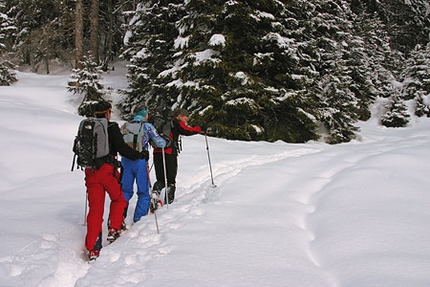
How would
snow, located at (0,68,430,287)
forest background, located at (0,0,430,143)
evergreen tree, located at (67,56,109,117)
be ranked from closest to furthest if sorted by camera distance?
snow, located at (0,68,430,287), forest background, located at (0,0,430,143), evergreen tree, located at (67,56,109,117)

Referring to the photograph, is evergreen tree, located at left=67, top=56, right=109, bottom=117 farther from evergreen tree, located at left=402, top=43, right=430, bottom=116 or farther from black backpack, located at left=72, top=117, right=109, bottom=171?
evergreen tree, located at left=402, top=43, right=430, bottom=116

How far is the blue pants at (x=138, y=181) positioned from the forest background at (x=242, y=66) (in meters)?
7.39

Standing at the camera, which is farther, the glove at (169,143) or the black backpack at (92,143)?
the glove at (169,143)

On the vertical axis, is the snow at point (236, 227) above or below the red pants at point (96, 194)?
below

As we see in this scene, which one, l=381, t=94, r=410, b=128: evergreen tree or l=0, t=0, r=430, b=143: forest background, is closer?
l=0, t=0, r=430, b=143: forest background

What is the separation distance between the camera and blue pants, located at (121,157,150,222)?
456 centimetres

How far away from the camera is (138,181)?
4.63 m

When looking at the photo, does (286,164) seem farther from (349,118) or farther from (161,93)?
(349,118)

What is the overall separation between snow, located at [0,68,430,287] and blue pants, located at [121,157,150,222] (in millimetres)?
188

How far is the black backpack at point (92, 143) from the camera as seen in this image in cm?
Answer: 351

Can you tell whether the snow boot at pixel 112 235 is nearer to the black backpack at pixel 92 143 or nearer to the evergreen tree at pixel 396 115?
the black backpack at pixel 92 143

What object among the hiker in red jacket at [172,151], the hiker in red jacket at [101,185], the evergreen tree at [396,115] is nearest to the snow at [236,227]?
the hiker in red jacket at [101,185]

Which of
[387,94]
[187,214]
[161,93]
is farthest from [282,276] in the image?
[387,94]

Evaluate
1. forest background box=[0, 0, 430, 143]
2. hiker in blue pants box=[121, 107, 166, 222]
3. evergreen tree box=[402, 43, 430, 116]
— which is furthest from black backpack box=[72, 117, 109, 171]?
evergreen tree box=[402, 43, 430, 116]
